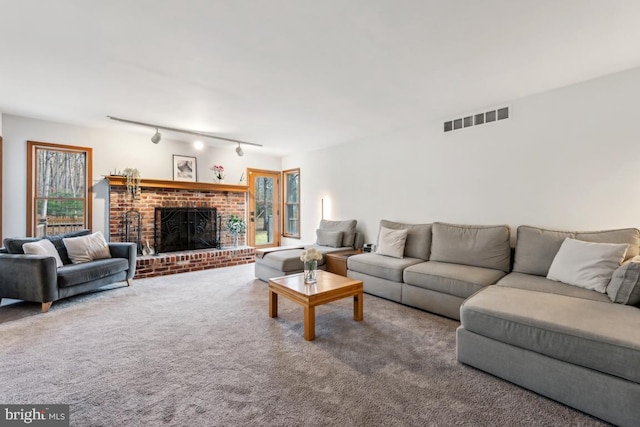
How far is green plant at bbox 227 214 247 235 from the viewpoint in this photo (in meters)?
5.98

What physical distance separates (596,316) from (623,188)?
71.5 inches

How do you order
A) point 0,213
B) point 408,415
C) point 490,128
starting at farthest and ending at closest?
point 0,213
point 490,128
point 408,415

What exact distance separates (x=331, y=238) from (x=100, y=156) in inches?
163

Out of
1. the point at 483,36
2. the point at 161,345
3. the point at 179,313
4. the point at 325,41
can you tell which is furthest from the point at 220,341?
the point at 483,36

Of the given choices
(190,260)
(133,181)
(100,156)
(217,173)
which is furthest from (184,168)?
(190,260)

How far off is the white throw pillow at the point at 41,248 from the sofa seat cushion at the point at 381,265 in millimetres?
3727

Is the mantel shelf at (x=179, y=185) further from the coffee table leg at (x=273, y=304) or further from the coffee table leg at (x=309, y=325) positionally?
the coffee table leg at (x=309, y=325)

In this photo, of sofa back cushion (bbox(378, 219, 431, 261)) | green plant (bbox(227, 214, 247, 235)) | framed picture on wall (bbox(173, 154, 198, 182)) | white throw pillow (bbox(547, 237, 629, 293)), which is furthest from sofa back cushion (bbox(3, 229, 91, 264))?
white throw pillow (bbox(547, 237, 629, 293))

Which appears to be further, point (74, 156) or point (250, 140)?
point (250, 140)

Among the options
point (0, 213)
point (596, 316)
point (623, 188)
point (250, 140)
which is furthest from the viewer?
point (250, 140)

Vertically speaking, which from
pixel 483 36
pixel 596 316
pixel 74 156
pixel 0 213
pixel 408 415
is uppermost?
pixel 483 36

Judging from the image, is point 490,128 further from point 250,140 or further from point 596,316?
point 250,140

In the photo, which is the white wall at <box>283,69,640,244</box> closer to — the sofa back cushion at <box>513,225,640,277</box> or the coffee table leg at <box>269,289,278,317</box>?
the sofa back cushion at <box>513,225,640,277</box>

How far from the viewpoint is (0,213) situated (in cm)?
399
